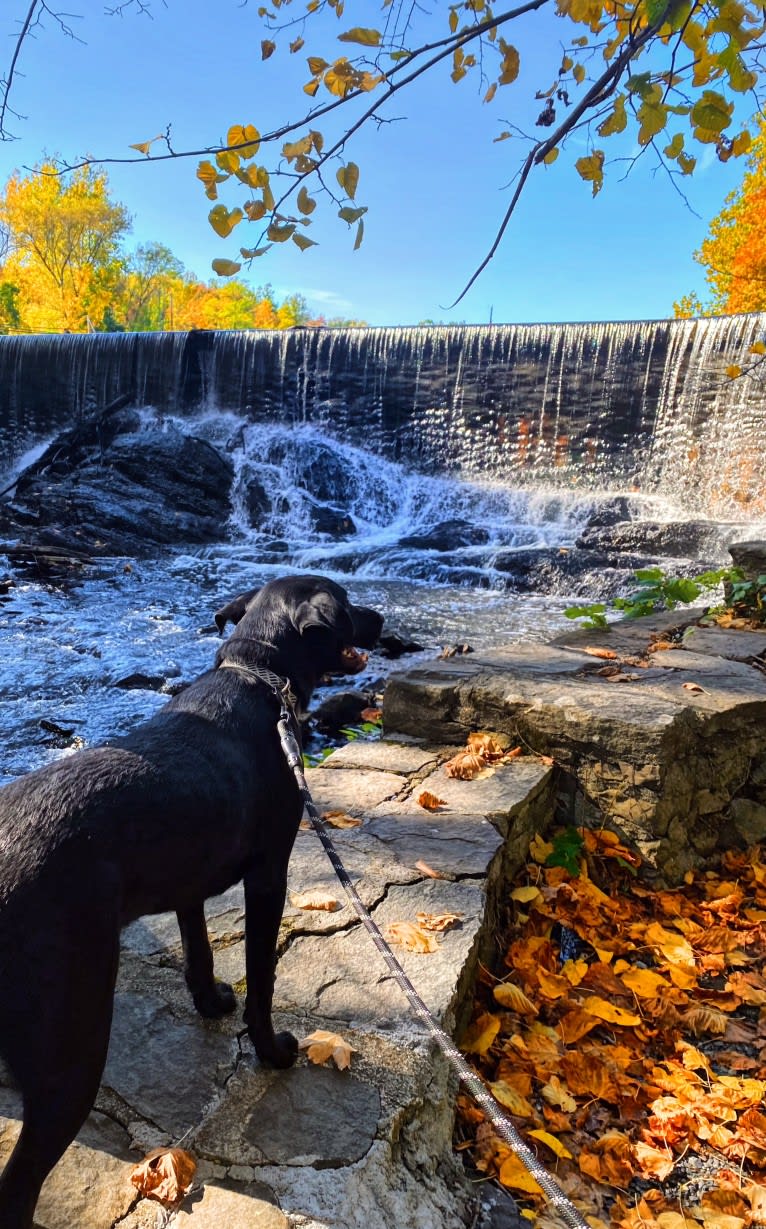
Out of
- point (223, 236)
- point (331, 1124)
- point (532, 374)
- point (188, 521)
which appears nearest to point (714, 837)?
point (331, 1124)

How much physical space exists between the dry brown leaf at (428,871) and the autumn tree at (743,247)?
27.9 meters

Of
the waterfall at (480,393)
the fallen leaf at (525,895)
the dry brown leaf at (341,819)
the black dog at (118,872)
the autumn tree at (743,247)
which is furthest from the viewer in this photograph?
the autumn tree at (743,247)

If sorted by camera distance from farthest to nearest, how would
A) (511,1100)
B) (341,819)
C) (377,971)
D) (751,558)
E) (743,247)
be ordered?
(743,247) → (751,558) → (341,819) → (377,971) → (511,1100)

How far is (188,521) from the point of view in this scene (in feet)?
54.0

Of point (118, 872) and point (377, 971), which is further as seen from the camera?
point (377, 971)

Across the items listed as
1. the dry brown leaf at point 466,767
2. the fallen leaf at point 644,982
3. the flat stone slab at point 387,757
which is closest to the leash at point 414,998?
the fallen leaf at point 644,982

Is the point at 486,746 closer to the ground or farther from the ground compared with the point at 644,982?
farther from the ground

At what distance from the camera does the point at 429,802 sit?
122 inches

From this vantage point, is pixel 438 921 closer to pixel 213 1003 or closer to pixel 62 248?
pixel 213 1003

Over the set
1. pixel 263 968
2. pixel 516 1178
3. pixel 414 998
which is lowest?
pixel 516 1178

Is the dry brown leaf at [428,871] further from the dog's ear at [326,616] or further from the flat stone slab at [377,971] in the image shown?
the dog's ear at [326,616]

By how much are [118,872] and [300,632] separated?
99 cm

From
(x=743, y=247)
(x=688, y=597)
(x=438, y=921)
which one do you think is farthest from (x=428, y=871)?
(x=743, y=247)

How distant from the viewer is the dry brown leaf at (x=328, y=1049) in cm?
184
